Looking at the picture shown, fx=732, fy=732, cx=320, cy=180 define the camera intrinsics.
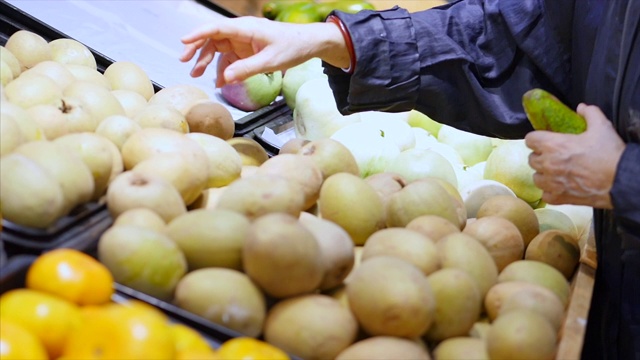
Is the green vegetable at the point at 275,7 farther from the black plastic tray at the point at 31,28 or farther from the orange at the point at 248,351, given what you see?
the orange at the point at 248,351

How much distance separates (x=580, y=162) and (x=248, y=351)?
0.69m

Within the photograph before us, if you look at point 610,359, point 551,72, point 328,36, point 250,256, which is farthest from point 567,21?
point 250,256

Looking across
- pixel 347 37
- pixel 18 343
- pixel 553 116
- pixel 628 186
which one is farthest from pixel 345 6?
pixel 18 343

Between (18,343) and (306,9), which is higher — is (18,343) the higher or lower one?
the higher one

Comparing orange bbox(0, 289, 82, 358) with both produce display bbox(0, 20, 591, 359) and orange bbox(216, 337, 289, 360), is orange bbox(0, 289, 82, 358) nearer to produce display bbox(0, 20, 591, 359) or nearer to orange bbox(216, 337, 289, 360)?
produce display bbox(0, 20, 591, 359)

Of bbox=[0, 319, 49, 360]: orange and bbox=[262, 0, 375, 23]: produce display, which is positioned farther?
bbox=[262, 0, 375, 23]: produce display

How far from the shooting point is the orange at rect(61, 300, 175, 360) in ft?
2.91

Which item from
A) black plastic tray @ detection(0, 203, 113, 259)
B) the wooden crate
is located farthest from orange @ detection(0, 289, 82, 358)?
the wooden crate

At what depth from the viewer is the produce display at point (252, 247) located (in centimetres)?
98

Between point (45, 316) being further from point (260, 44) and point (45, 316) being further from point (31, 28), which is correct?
point (31, 28)

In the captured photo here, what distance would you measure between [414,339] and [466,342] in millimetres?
91

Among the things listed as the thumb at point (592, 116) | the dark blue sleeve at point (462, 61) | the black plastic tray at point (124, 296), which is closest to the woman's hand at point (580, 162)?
the thumb at point (592, 116)

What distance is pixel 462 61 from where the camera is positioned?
172cm

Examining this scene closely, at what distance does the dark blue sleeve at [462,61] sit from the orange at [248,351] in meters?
0.82
